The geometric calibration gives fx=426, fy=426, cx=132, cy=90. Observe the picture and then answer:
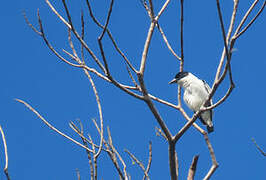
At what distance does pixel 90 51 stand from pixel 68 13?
0.94 ft

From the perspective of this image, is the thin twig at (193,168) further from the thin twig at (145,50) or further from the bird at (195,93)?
the bird at (195,93)

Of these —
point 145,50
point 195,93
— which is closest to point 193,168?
point 145,50

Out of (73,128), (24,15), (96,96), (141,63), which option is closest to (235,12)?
(141,63)

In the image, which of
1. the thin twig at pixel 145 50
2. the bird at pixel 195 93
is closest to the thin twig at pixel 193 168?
the thin twig at pixel 145 50

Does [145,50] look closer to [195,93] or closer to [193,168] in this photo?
[193,168]

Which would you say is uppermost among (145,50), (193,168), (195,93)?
(195,93)

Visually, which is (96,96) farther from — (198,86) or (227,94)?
(198,86)

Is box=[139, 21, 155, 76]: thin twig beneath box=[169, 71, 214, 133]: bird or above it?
beneath

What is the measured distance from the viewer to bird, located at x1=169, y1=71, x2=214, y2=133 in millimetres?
7090

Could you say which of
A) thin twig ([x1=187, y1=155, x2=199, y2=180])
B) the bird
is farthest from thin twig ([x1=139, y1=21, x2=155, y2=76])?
the bird

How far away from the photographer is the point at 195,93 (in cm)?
719

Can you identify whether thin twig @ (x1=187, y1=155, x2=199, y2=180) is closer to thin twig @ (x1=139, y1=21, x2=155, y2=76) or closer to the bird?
thin twig @ (x1=139, y1=21, x2=155, y2=76)

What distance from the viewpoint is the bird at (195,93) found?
7.09m

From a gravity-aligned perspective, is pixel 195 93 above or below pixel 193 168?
above
